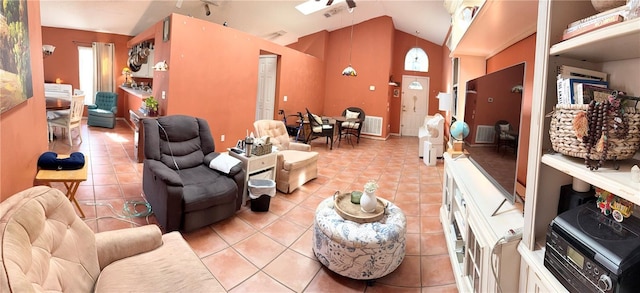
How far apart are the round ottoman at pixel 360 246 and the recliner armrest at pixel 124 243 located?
3.60 ft

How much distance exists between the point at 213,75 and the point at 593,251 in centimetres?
539

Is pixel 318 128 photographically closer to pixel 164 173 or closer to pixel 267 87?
pixel 267 87

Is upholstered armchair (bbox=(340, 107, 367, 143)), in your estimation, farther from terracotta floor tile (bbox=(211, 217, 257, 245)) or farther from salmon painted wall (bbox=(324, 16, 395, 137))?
terracotta floor tile (bbox=(211, 217, 257, 245))

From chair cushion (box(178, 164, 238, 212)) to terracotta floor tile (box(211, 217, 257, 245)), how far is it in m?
0.24

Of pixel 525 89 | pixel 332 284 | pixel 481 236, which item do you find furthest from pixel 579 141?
pixel 332 284

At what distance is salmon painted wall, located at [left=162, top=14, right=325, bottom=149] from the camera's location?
4.81 meters

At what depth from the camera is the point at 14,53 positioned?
1695 mm

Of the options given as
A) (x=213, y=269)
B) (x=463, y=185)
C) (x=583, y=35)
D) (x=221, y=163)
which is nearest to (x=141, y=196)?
(x=221, y=163)

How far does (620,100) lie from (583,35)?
23 cm

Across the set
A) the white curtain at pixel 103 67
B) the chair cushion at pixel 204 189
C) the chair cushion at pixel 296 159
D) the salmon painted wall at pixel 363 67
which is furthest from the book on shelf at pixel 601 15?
the white curtain at pixel 103 67

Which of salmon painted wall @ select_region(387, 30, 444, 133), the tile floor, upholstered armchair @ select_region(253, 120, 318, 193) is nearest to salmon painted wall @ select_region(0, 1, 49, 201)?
the tile floor

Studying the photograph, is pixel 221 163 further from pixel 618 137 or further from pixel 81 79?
pixel 81 79

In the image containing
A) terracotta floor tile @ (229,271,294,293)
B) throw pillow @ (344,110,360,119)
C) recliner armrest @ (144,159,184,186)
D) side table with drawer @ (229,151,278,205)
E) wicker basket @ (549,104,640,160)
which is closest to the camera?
wicker basket @ (549,104,640,160)

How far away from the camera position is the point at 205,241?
2697 mm
